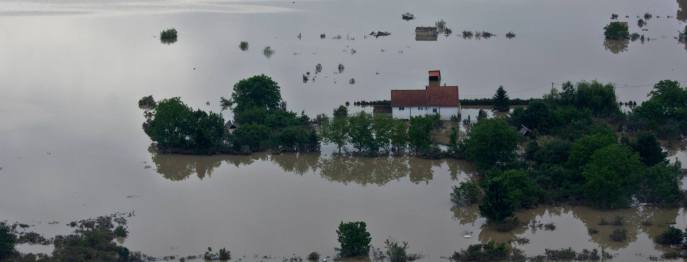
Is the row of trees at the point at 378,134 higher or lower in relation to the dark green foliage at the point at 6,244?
higher

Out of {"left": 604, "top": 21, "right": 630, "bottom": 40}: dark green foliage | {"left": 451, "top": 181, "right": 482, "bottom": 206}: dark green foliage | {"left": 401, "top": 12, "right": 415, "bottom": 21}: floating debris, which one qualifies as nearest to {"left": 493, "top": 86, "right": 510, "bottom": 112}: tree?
{"left": 451, "top": 181, "right": 482, "bottom": 206}: dark green foliage

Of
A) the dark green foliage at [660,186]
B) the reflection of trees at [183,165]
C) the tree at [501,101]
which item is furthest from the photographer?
the tree at [501,101]

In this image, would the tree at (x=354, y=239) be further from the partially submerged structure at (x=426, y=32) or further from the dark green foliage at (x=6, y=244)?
the partially submerged structure at (x=426, y=32)

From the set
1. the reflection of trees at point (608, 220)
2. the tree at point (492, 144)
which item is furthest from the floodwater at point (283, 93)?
the tree at point (492, 144)

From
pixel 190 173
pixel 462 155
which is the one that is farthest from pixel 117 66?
pixel 462 155

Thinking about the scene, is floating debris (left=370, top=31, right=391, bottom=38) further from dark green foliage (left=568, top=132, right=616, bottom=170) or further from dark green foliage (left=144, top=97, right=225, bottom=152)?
dark green foliage (left=568, top=132, right=616, bottom=170)

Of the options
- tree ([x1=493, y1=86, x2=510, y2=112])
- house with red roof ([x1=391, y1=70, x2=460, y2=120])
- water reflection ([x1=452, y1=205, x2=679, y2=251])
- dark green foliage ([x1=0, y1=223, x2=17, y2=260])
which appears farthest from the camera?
tree ([x1=493, y1=86, x2=510, y2=112])

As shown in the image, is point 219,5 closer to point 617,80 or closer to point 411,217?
point 617,80
